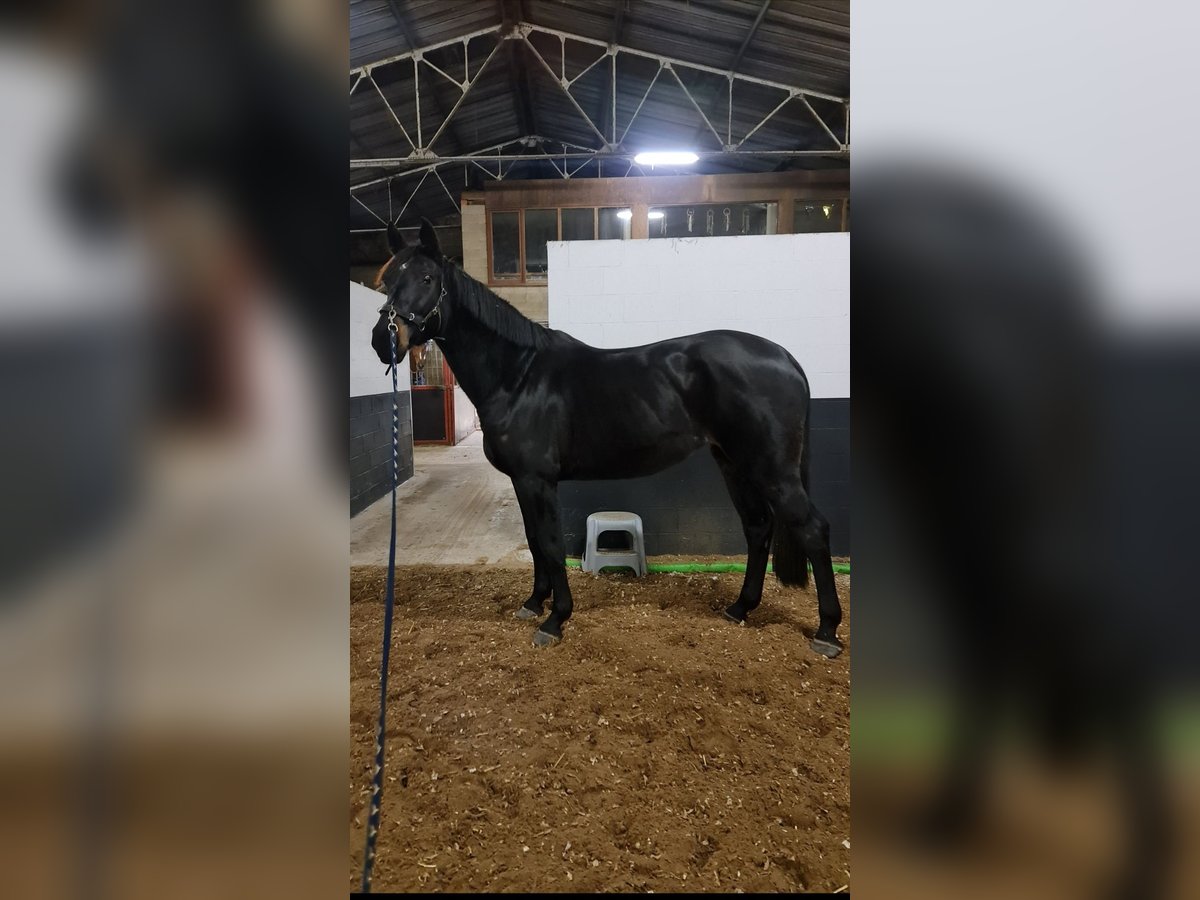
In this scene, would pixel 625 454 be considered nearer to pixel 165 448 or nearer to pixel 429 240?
pixel 429 240

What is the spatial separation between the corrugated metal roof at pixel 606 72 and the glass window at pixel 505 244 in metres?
0.78

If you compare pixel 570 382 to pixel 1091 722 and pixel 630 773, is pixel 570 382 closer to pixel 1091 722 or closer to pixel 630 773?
pixel 630 773

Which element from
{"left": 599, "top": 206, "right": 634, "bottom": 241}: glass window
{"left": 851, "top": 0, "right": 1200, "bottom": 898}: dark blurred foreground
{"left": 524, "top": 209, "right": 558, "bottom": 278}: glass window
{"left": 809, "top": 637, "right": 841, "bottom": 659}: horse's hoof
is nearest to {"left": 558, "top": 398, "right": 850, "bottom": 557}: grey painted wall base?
{"left": 809, "top": 637, "right": 841, "bottom": 659}: horse's hoof

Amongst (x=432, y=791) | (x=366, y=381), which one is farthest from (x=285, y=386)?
(x=366, y=381)

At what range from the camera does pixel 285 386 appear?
0.32 metres

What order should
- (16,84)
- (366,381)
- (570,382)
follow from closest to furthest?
(16,84) → (570,382) → (366,381)

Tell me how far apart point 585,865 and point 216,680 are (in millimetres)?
900

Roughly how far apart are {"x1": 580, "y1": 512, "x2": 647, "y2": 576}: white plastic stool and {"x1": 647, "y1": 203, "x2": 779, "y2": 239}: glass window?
5.26 metres

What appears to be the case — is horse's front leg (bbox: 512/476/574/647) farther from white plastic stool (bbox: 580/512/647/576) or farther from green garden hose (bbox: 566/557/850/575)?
green garden hose (bbox: 566/557/850/575)

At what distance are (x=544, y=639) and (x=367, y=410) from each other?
8.97 feet

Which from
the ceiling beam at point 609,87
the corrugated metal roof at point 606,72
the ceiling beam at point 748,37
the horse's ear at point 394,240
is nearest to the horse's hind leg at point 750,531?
the horse's ear at point 394,240

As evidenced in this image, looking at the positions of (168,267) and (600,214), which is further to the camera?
(600,214)

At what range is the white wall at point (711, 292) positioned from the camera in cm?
281

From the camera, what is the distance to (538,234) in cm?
719
